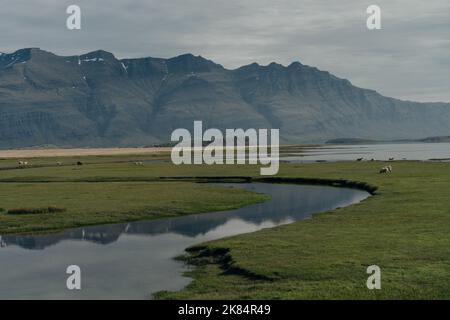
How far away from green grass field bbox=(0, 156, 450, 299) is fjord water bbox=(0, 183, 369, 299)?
6.51 ft

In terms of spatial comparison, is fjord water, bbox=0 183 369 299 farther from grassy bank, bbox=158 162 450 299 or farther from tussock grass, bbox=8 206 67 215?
tussock grass, bbox=8 206 67 215

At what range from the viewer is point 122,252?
35.1 metres

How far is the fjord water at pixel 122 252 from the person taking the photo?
26.6 meters

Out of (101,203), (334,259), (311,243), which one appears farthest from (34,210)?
(334,259)

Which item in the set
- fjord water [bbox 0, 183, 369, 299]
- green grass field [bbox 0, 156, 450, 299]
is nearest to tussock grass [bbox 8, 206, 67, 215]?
green grass field [bbox 0, 156, 450, 299]

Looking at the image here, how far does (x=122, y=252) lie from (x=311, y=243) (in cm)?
1255

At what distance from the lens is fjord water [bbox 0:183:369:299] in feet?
87.1

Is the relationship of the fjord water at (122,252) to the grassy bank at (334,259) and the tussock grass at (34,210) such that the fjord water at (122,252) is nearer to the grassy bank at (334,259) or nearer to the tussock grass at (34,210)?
the grassy bank at (334,259)

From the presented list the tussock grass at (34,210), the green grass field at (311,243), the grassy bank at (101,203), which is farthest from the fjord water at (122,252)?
the tussock grass at (34,210)

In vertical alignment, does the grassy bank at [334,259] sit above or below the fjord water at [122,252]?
above

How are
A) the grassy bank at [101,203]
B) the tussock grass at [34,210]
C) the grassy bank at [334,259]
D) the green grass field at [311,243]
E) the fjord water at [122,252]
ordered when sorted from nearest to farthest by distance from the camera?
the grassy bank at [334,259], the green grass field at [311,243], the fjord water at [122,252], the grassy bank at [101,203], the tussock grass at [34,210]

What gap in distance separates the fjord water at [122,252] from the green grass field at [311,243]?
1.99 metres
